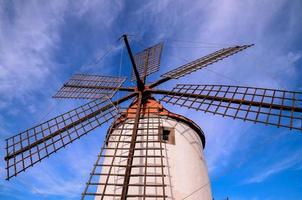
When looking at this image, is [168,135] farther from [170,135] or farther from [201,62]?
[201,62]

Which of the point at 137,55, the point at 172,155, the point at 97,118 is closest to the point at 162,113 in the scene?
the point at 172,155

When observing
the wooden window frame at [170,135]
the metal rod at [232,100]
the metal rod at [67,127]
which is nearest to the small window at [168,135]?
the wooden window frame at [170,135]

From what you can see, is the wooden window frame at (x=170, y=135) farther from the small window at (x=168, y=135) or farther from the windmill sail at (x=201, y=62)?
the windmill sail at (x=201, y=62)

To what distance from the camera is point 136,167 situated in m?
6.01

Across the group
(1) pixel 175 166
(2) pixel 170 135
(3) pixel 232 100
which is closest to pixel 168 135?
(2) pixel 170 135

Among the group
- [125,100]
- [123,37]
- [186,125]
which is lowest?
[186,125]

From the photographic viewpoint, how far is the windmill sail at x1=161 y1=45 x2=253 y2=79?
9.25 metres

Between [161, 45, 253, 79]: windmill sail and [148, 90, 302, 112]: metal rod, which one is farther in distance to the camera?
[161, 45, 253, 79]: windmill sail

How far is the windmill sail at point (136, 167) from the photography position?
5.21 m

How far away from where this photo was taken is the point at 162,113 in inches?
301

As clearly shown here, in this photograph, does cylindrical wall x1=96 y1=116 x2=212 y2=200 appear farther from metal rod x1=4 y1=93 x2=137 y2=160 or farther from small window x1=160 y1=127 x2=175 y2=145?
metal rod x1=4 y1=93 x2=137 y2=160

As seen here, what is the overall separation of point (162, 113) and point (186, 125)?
84 centimetres

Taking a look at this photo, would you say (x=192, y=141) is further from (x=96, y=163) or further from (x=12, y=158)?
(x=12, y=158)

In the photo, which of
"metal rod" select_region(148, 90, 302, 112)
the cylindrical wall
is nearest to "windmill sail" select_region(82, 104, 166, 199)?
the cylindrical wall
